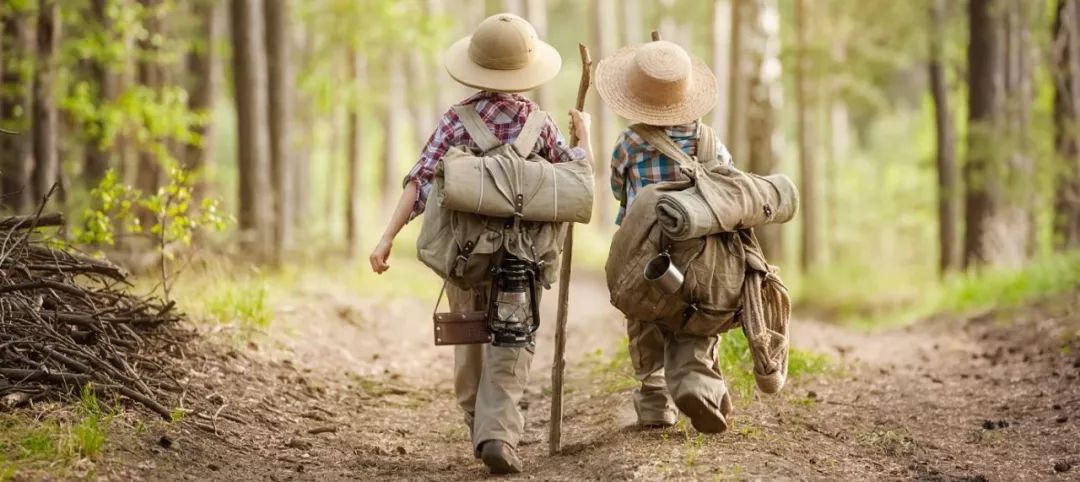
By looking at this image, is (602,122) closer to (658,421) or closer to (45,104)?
(45,104)

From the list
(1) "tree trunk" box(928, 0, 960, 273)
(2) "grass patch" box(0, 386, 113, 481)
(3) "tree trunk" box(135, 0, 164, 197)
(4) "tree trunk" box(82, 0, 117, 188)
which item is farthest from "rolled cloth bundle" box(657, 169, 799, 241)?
(1) "tree trunk" box(928, 0, 960, 273)

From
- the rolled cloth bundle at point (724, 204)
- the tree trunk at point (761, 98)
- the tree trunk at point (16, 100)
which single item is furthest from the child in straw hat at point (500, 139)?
the tree trunk at point (761, 98)

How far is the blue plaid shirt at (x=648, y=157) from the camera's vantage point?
5.95 m

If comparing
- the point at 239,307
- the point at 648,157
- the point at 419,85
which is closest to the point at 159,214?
the point at 239,307

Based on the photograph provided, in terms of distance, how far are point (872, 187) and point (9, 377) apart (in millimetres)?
35945

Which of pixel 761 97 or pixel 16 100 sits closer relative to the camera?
pixel 16 100

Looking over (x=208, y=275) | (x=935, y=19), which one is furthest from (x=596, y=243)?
(x=208, y=275)

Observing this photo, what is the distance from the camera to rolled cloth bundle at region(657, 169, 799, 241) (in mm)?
5441

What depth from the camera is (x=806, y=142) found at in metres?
23.5

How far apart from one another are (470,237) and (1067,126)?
11545 mm

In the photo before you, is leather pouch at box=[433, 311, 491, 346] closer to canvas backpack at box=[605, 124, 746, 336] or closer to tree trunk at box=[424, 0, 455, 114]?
canvas backpack at box=[605, 124, 746, 336]

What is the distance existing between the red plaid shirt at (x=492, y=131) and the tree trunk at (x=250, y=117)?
7.88 metres

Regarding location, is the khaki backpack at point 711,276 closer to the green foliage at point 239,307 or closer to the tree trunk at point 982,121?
the green foliage at point 239,307

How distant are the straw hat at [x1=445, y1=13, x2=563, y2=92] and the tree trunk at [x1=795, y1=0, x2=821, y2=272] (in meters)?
15.3
